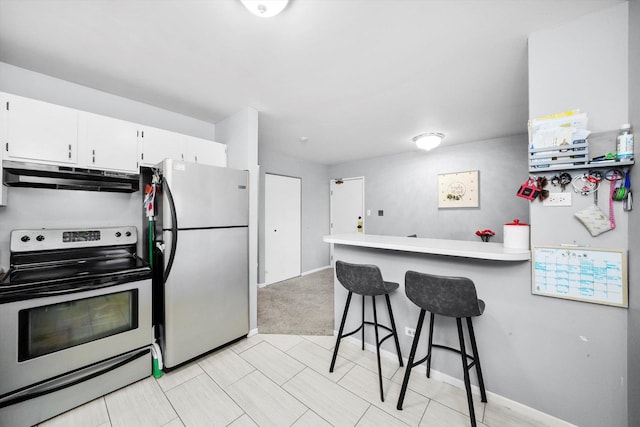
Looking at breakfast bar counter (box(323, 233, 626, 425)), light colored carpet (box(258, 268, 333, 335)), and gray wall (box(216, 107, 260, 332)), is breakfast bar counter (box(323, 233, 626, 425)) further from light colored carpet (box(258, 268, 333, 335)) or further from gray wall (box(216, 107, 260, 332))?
gray wall (box(216, 107, 260, 332))

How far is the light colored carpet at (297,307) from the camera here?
2650mm

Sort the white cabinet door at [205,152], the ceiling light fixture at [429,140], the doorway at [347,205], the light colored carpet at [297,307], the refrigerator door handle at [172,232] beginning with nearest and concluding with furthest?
the refrigerator door handle at [172,232] → the white cabinet door at [205,152] → the light colored carpet at [297,307] → the ceiling light fixture at [429,140] → the doorway at [347,205]

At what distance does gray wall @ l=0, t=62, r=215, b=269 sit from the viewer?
178 cm

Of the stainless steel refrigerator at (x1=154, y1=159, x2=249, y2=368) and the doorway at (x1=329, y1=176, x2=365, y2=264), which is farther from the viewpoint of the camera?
the doorway at (x1=329, y1=176, x2=365, y2=264)

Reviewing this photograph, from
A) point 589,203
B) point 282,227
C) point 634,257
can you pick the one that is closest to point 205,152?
point 282,227

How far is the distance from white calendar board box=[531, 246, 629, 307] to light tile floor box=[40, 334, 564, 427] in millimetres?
844

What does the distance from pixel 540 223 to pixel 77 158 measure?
3.34 metres

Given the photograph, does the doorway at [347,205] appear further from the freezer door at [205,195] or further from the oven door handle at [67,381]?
the oven door handle at [67,381]

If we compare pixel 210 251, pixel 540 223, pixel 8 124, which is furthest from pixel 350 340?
pixel 8 124

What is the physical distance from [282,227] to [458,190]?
10.8ft

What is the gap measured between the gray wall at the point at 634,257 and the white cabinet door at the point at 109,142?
342 centimetres

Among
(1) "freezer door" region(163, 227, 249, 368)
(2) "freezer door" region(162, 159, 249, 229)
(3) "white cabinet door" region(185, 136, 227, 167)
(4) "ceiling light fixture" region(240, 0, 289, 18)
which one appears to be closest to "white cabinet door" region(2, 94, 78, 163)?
(2) "freezer door" region(162, 159, 249, 229)

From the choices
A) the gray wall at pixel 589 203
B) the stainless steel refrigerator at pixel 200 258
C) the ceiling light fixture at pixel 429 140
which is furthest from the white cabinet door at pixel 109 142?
the ceiling light fixture at pixel 429 140

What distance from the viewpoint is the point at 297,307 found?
3.25m
